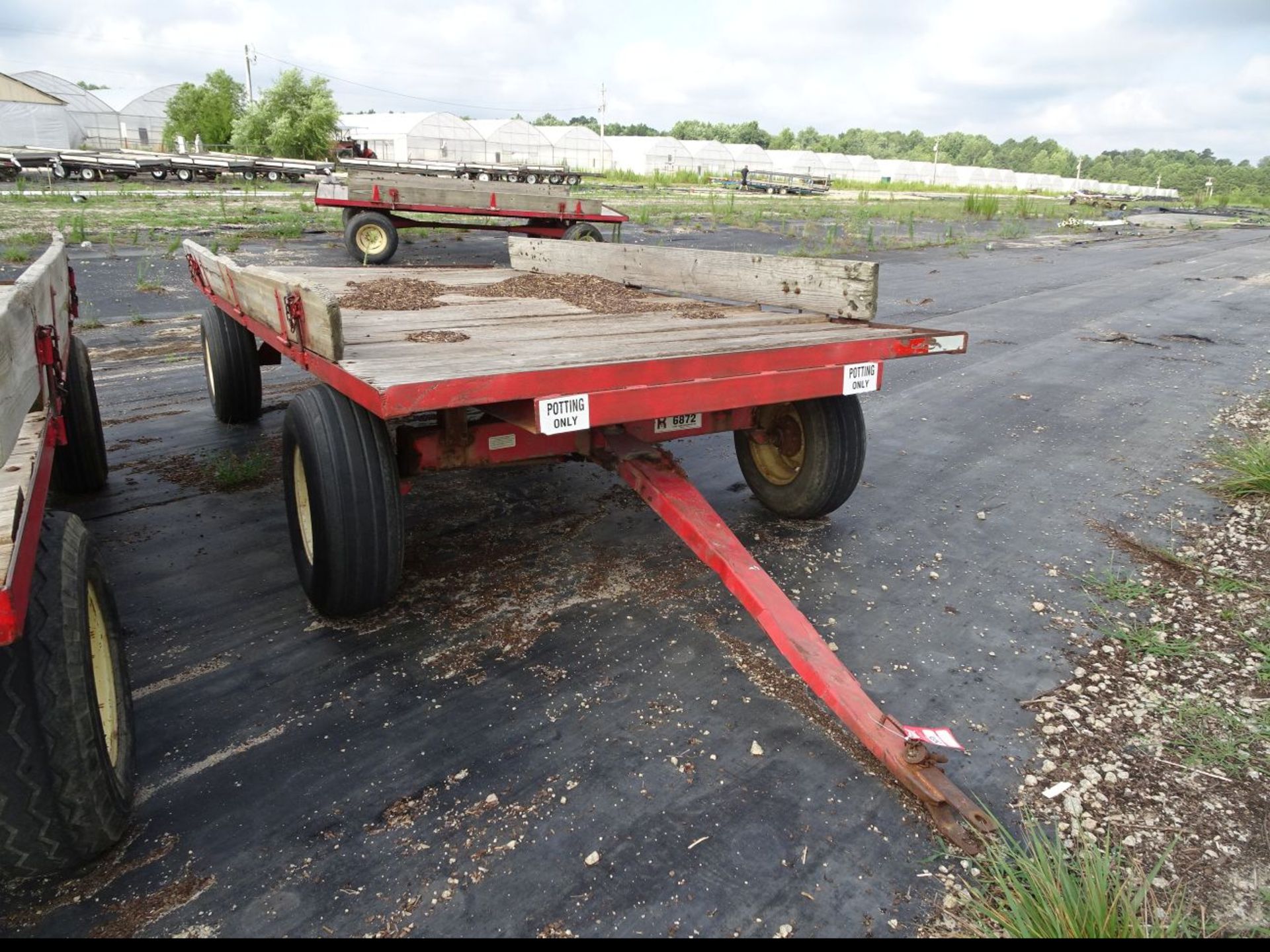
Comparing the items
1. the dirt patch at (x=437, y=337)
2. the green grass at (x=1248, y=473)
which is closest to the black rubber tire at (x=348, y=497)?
the dirt patch at (x=437, y=337)

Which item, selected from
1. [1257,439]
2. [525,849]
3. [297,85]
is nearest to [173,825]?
[525,849]

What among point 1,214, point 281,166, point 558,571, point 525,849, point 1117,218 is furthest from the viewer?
point 1117,218

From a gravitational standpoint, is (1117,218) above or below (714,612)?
above

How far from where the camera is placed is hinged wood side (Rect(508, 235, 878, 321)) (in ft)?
13.4

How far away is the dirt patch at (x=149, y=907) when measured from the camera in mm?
2027

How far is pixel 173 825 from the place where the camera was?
236 centimetres

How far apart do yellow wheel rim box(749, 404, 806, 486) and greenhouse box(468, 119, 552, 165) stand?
179 ft

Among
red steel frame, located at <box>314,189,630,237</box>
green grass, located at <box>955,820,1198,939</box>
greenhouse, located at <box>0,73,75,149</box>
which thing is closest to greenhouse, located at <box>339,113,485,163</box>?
greenhouse, located at <box>0,73,75,149</box>

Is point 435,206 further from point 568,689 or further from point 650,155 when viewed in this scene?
point 650,155

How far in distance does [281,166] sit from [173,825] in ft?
113

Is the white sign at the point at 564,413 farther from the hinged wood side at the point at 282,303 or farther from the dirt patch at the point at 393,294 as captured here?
the dirt patch at the point at 393,294

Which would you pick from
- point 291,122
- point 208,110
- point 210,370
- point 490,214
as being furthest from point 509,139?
point 210,370

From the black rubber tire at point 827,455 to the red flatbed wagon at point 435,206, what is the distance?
9727 millimetres
